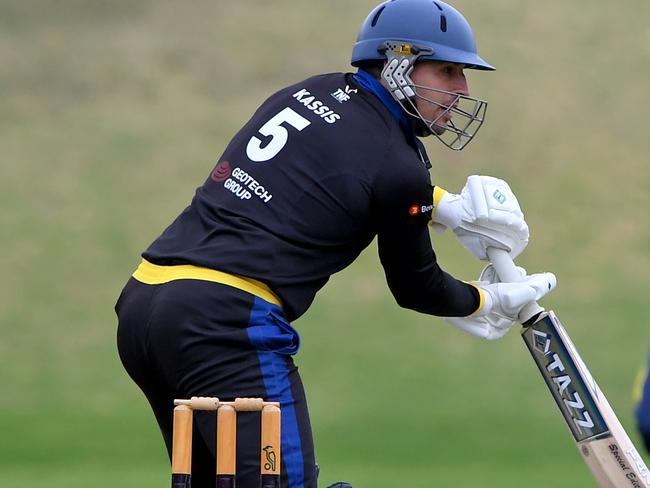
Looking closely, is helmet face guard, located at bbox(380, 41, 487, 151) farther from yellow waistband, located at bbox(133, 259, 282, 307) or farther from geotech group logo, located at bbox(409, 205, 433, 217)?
yellow waistband, located at bbox(133, 259, 282, 307)

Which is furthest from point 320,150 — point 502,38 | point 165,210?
point 502,38

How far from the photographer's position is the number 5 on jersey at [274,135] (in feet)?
11.4

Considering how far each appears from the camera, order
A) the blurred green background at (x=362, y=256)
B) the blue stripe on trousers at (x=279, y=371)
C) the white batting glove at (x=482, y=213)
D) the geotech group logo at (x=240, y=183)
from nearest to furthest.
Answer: the blue stripe on trousers at (x=279, y=371)
the geotech group logo at (x=240, y=183)
the white batting glove at (x=482, y=213)
the blurred green background at (x=362, y=256)

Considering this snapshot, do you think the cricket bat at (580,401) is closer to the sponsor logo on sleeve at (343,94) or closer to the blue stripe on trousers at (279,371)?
the sponsor logo on sleeve at (343,94)

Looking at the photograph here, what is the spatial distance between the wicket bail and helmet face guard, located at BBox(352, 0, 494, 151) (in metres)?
0.88

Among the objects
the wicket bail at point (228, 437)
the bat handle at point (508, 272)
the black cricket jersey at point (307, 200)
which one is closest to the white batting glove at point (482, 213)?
the bat handle at point (508, 272)

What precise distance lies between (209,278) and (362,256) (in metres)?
7.11

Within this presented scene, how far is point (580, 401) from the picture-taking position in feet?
13.2

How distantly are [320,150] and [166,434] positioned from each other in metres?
0.80

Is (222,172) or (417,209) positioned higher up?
(222,172)

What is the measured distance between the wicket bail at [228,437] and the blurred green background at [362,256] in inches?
171

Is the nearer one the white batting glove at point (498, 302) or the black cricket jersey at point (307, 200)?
the black cricket jersey at point (307, 200)

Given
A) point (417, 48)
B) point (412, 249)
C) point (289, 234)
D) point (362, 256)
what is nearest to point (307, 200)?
point (289, 234)

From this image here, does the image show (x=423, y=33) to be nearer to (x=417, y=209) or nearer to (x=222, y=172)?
(x=417, y=209)
